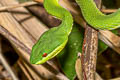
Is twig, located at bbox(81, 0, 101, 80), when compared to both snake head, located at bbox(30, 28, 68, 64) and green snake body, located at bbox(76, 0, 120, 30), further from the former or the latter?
snake head, located at bbox(30, 28, 68, 64)

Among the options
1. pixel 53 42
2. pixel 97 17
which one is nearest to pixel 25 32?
pixel 53 42

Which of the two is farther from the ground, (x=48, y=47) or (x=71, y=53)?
(x=48, y=47)

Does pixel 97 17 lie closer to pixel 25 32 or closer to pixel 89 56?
pixel 89 56

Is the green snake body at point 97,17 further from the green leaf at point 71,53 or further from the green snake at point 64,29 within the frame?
the green leaf at point 71,53

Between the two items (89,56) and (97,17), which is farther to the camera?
(97,17)

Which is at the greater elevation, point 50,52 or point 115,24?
point 115,24

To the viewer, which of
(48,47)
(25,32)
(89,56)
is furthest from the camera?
(25,32)

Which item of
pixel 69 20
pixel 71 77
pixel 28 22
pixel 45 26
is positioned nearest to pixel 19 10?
pixel 28 22

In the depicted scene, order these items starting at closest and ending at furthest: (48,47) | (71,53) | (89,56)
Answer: (89,56) → (48,47) → (71,53)

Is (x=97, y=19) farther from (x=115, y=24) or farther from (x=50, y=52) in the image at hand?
(x=50, y=52)
